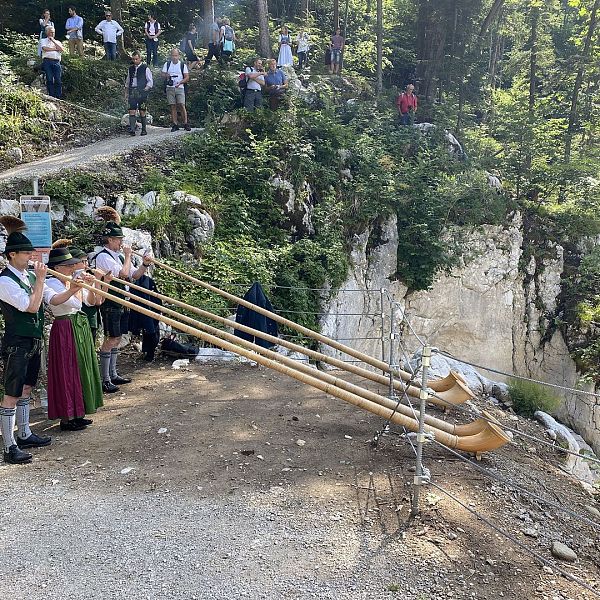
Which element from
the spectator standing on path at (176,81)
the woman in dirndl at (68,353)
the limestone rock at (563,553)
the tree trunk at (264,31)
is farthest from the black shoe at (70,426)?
the tree trunk at (264,31)

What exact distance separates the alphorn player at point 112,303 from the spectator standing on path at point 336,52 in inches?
660

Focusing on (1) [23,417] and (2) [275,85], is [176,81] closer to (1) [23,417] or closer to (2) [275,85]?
(2) [275,85]

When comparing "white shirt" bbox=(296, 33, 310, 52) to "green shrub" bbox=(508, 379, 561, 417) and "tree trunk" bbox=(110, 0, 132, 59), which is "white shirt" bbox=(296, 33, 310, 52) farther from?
"green shrub" bbox=(508, 379, 561, 417)

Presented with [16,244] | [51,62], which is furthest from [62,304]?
[51,62]

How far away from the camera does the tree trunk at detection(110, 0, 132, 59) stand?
64.1 ft

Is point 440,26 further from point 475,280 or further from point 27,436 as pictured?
point 27,436

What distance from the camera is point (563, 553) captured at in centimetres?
432

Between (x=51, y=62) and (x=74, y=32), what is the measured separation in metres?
3.82

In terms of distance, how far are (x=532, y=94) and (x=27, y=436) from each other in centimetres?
2290

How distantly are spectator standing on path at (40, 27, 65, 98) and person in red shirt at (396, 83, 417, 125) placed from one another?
37.9ft

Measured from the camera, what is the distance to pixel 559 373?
18.8 meters

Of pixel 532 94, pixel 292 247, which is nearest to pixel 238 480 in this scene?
pixel 292 247

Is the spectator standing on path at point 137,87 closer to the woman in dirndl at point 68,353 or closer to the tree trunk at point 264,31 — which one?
the tree trunk at point 264,31

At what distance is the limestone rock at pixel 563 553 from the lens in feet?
14.1
